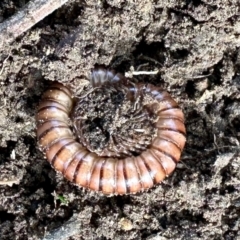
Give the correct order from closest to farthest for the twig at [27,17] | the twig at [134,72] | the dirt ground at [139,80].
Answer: the twig at [27,17]
the dirt ground at [139,80]
the twig at [134,72]

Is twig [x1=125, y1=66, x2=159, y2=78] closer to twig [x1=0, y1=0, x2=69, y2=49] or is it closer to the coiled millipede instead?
the coiled millipede

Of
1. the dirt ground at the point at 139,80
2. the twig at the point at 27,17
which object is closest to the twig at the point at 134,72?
the dirt ground at the point at 139,80

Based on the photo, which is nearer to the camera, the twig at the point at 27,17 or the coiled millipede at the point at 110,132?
the twig at the point at 27,17

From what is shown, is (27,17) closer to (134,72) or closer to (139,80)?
(134,72)

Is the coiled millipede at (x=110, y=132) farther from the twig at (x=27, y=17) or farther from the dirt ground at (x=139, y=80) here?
the twig at (x=27, y=17)

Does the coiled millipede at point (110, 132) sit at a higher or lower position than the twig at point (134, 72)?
lower

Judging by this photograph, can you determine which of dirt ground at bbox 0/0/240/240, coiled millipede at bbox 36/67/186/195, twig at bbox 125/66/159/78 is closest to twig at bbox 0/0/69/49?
dirt ground at bbox 0/0/240/240
